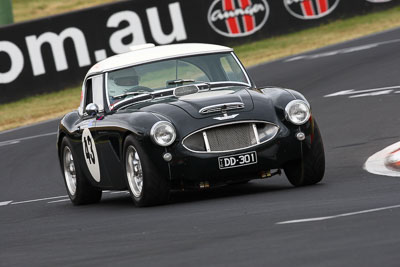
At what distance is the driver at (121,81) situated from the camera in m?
11.1

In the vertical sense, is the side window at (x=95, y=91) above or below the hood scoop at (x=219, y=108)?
above

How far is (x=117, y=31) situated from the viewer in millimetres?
27062

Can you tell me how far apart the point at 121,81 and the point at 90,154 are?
2.63 feet

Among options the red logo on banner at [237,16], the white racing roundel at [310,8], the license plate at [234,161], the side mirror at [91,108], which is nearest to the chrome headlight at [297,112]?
the license plate at [234,161]

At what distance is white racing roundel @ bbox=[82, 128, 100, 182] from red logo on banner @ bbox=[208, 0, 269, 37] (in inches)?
687

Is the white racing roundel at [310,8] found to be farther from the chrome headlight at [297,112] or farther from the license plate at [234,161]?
the license plate at [234,161]

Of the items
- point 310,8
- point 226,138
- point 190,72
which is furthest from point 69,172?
point 310,8

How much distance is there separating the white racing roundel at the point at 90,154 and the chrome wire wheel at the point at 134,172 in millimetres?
904

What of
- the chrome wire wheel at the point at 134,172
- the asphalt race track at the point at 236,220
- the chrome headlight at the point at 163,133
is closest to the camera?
the asphalt race track at the point at 236,220

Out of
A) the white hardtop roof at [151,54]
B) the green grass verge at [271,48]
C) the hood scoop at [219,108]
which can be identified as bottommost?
the green grass verge at [271,48]

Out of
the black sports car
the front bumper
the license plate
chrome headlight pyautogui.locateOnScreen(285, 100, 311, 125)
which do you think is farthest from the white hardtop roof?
the license plate

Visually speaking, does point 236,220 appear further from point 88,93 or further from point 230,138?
point 88,93

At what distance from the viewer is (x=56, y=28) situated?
2612 cm

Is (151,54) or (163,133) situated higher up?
(151,54)
